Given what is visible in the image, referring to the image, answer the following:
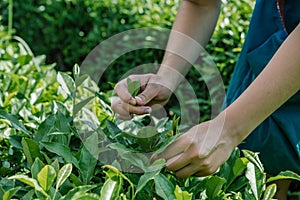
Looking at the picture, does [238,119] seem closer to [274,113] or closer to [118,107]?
[118,107]

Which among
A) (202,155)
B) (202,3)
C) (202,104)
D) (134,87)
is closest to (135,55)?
(202,104)

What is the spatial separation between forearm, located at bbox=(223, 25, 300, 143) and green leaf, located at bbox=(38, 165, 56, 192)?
481mm

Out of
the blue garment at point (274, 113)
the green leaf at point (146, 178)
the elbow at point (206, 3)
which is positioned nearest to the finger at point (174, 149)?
the green leaf at point (146, 178)

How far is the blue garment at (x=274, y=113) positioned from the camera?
2.21 meters

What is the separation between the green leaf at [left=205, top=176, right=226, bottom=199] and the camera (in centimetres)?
171

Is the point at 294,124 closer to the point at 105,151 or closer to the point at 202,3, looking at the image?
the point at 202,3

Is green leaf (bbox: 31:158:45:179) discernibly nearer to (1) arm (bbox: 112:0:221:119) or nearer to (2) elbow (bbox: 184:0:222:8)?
(1) arm (bbox: 112:0:221:119)

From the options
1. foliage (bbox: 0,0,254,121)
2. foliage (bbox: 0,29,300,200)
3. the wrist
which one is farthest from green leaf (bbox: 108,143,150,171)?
foliage (bbox: 0,0,254,121)

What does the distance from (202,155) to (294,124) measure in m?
0.70

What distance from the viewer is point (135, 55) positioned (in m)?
4.75

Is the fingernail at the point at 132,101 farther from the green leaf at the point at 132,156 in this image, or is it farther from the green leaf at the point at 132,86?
the green leaf at the point at 132,156

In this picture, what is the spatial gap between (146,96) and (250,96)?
43cm

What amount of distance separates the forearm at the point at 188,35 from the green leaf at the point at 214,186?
0.57 metres

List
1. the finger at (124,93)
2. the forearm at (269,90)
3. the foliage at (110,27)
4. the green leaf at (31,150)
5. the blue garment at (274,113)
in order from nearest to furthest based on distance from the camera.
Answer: the forearm at (269,90)
the green leaf at (31,150)
the finger at (124,93)
the blue garment at (274,113)
the foliage at (110,27)
